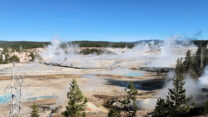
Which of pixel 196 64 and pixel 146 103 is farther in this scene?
pixel 196 64

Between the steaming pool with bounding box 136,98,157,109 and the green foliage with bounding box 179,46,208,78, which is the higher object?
the green foliage with bounding box 179,46,208,78

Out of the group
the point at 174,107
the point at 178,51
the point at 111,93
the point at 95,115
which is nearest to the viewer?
the point at 174,107

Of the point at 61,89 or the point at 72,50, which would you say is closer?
the point at 61,89

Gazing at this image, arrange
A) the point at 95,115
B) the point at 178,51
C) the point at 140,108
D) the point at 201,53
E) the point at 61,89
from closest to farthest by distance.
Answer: the point at 95,115, the point at 140,108, the point at 61,89, the point at 201,53, the point at 178,51

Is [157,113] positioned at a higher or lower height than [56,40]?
lower

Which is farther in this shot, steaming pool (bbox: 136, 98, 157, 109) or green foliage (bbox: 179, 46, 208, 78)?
green foliage (bbox: 179, 46, 208, 78)

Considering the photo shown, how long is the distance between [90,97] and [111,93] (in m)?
5.14

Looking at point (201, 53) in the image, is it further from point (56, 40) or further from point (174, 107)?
point (56, 40)

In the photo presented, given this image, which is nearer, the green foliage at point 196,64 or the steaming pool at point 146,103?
the steaming pool at point 146,103

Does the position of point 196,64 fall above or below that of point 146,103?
above

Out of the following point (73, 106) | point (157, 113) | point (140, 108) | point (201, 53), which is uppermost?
point (201, 53)

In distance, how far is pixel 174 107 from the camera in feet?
61.0

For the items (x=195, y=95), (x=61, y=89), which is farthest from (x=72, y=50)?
(x=195, y=95)

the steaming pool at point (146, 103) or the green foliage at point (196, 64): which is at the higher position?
the green foliage at point (196, 64)
